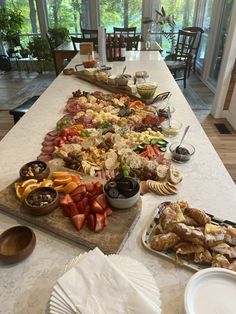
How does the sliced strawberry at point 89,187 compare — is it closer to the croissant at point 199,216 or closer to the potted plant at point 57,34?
the croissant at point 199,216

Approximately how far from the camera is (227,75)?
337 centimetres

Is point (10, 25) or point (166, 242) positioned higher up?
point (10, 25)

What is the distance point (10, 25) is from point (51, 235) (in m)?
6.10

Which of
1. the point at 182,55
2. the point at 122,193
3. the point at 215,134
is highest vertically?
the point at 122,193

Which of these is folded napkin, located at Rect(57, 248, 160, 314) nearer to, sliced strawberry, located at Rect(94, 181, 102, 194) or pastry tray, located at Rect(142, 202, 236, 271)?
pastry tray, located at Rect(142, 202, 236, 271)

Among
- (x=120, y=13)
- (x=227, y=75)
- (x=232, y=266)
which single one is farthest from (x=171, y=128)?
(x=120, y=13)

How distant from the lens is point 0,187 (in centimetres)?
113

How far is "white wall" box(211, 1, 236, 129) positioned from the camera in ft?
10.2

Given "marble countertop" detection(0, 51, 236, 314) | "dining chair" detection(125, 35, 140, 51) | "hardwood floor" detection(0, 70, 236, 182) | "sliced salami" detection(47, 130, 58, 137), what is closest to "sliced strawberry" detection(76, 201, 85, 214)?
"marble countertop" detection(0, 51, 236, 314)

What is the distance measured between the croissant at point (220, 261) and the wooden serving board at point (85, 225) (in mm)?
289

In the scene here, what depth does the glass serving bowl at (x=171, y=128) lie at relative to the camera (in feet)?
4.98

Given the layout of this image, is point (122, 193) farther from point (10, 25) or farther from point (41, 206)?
point (10, 25)

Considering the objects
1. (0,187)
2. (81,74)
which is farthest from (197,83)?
(0,187)

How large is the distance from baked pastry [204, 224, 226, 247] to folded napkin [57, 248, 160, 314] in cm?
29
